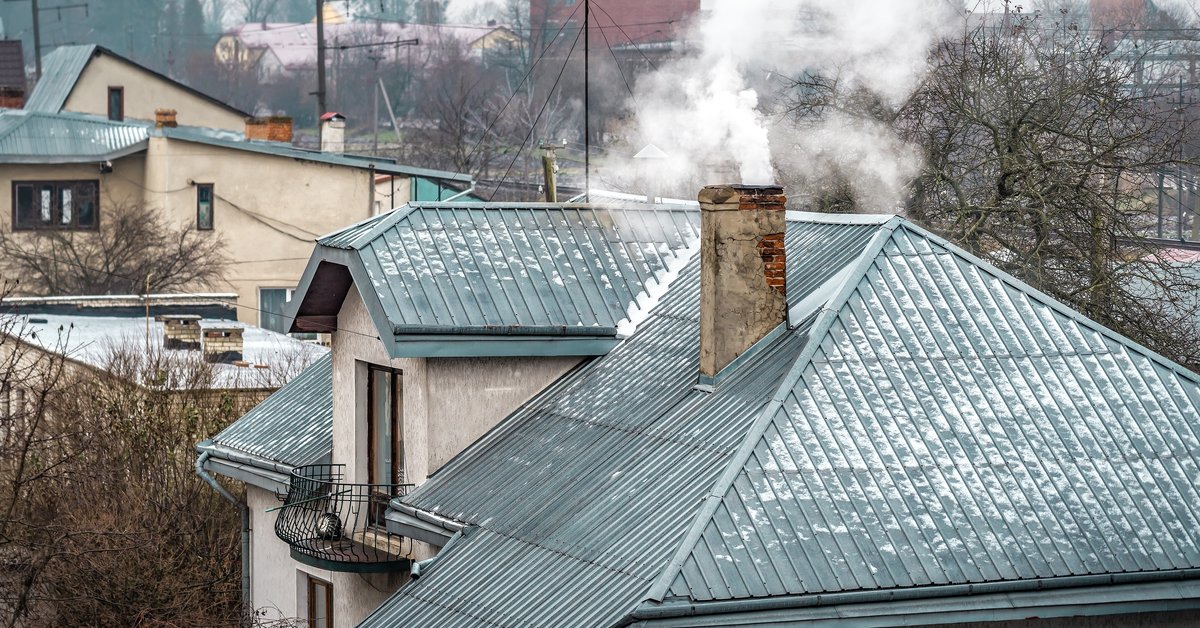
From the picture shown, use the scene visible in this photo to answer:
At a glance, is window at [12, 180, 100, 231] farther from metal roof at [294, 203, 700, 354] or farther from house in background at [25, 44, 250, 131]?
metal roof at [294, 203, 700, 354]

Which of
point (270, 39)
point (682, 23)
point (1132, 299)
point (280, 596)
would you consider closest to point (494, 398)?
point (280, 596)

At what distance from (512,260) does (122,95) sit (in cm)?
4868

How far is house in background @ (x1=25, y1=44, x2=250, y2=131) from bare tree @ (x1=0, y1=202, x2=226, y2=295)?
873cm

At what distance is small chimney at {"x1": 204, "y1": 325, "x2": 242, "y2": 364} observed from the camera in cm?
3344

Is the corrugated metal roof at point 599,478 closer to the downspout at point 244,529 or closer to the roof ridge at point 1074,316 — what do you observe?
the roof ridge at point 1074,316

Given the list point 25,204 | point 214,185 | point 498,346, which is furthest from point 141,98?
point 498,346

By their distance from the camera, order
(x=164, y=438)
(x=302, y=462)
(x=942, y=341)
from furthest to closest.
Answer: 1. (x=164, y=438)
2. (x=302, y=462)
3. (x=942, y=341)

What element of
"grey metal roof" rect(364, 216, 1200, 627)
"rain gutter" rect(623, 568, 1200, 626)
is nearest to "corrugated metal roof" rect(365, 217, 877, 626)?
"grey metal roof" rect(364, 216, 1200, 627)

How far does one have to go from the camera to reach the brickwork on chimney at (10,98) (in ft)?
216

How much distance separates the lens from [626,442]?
13859 mm

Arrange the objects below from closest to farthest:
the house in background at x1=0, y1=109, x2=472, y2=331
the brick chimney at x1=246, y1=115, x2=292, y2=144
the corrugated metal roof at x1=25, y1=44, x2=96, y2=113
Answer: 1. the house in background at x1=0, y1=109, x2=472, y2=331
2. the brick chimney at x1=246, y1=115, x2=292, y2=144
3. the corrugated metal roof at x1=25, y1=44, x2=96, y2=113

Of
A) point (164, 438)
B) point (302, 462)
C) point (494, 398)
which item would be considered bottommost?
point (164, 438)

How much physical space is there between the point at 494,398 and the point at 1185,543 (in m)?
5.81

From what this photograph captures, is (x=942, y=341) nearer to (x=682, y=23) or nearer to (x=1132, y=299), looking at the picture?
(x=1132, y=299)
